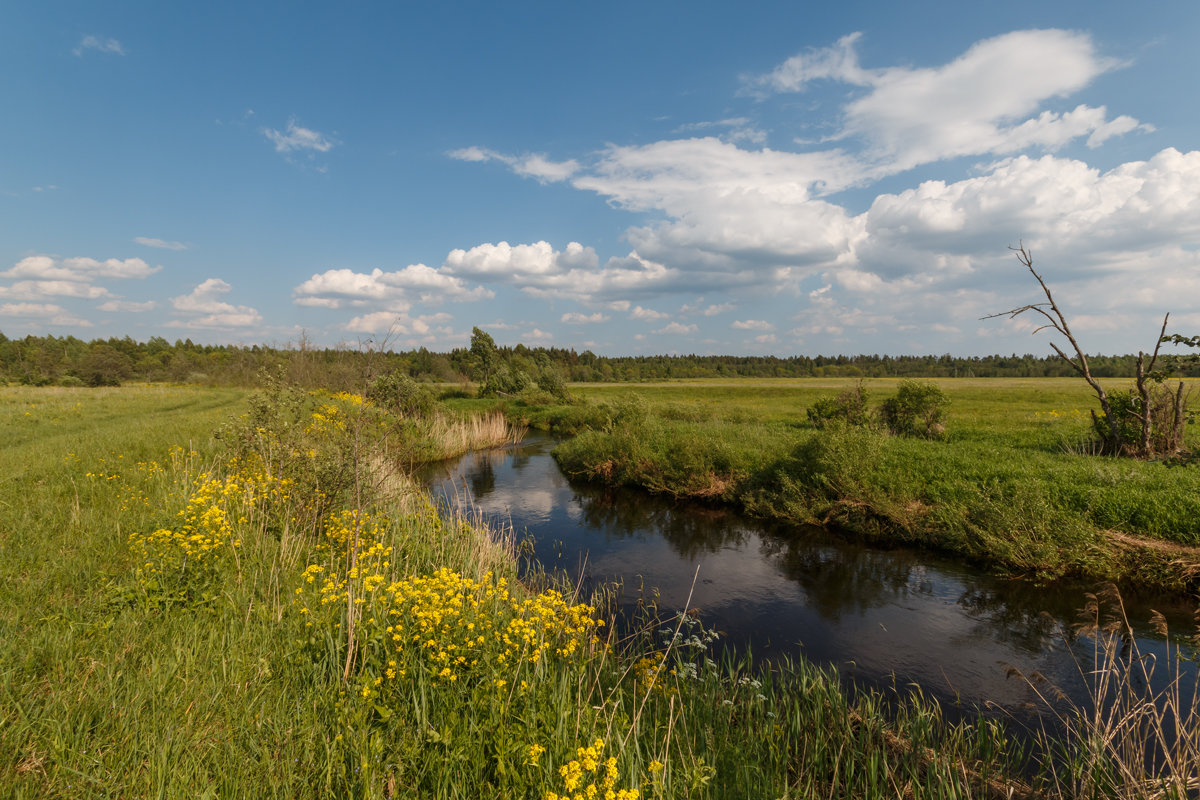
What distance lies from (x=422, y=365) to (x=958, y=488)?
254 ft

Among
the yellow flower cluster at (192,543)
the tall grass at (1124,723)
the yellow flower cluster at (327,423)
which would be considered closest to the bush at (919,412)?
the tall grass at (1124,723)

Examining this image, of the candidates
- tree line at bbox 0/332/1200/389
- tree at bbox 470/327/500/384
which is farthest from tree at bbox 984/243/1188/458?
tree at bbox 470/327/500/384

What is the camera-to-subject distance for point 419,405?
29750mm

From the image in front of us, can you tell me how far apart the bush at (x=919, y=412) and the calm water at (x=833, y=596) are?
898 cm

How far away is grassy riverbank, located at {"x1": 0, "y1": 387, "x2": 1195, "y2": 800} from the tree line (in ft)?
7.83

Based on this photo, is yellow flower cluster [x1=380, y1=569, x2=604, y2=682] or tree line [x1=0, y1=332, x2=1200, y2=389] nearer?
yellow flower cluster [x1=380, y1=569, x2=604, y2=682]

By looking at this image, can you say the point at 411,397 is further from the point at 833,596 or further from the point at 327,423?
the point at 833,596

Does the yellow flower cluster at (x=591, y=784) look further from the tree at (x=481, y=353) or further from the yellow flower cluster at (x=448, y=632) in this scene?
the tree at (x=481, y=353)

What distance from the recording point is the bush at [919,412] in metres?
19.4

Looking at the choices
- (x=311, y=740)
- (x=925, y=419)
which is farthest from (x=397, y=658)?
(x=925, y=419)

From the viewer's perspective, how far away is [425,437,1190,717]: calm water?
7277 mm

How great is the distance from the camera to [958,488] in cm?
1227

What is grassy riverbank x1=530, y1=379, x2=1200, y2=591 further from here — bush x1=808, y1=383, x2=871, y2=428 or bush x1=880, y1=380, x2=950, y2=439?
bush x1=808, y1=383, x2=871, y2=428

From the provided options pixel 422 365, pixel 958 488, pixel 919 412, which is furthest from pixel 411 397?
pixel 422 365
